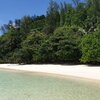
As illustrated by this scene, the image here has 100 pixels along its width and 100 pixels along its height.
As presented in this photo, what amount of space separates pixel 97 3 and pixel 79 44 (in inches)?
624

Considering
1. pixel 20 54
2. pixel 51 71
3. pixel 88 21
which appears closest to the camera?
pixel 51 71

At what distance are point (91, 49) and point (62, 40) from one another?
16.6 feet

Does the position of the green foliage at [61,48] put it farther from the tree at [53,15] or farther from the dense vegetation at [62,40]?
the tree at [53,15]

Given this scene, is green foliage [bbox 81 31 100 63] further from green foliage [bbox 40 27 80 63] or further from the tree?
the tree

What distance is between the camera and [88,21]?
138 ft

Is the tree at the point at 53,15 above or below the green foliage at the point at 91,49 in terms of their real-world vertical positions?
above

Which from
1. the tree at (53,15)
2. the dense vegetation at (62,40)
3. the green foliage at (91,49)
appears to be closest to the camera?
the green foliage at (91,49)

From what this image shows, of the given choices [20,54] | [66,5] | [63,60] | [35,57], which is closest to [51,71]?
[63,60]

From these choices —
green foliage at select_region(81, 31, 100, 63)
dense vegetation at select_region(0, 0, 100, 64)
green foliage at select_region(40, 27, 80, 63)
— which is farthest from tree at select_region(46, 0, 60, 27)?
green foliage at select_region(81, 31, 100, 63)

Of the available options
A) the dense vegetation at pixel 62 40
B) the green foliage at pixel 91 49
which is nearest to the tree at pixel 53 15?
the dense vegetation at pixel 62 40

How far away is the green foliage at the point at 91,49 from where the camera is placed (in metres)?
26.9

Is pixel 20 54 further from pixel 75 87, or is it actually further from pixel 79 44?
pixel 75 87

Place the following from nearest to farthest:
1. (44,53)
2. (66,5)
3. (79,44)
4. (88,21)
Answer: (79,44)
(44,53)
(88,21)
(66,5)

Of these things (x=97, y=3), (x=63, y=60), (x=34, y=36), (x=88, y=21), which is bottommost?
(x=63, y=60)
